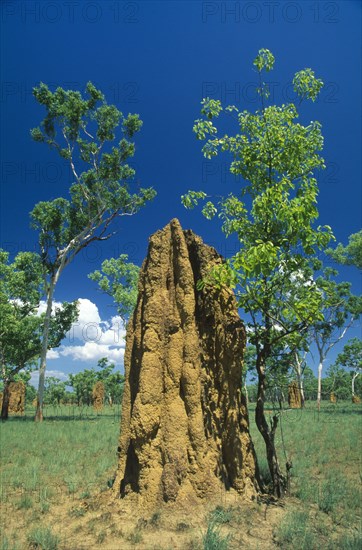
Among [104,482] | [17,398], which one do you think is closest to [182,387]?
[104,482]

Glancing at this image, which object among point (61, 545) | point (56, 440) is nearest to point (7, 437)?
point (56, 440)

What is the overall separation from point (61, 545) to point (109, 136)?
892 inches

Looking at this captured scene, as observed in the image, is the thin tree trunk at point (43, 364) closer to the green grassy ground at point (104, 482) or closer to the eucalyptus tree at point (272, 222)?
the green grassy ground at point (104, 482)

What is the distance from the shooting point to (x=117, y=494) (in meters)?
6.17

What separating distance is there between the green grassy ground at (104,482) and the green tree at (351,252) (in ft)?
46.5

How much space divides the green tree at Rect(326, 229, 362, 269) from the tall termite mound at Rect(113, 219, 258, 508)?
21003mm

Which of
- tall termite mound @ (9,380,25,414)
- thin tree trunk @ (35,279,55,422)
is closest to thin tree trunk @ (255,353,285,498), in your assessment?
thin tree trunk @ (35,279,55,422)

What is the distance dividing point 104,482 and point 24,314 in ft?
71.1

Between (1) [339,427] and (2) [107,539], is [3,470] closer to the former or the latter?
(2) [107,539]

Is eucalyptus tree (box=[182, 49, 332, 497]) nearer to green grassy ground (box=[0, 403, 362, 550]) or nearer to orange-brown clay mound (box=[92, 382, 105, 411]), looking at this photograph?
green grassy ground (box=[0, 403, 362, 550])

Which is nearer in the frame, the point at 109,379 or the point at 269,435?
the point at 269,435

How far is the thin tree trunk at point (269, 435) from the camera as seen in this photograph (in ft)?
21.9

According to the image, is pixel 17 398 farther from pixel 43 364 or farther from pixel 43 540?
pixel 43 540

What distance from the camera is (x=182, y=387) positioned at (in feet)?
21.0
